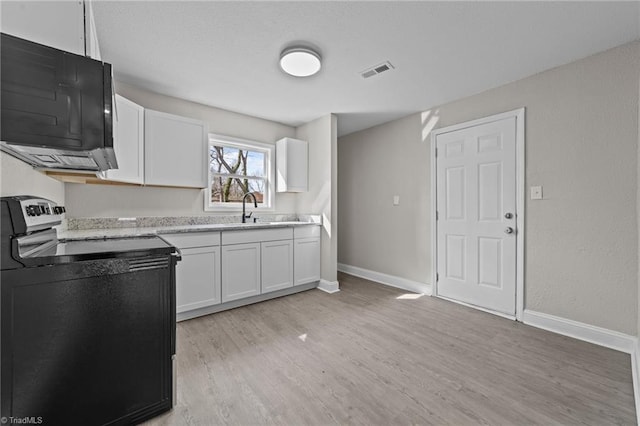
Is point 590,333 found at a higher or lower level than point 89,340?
lower

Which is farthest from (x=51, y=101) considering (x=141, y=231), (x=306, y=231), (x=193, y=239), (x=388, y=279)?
(x=388, y=279)

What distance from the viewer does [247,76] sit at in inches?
107

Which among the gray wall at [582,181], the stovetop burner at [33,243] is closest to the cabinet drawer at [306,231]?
the stovetop burner at [33,243]

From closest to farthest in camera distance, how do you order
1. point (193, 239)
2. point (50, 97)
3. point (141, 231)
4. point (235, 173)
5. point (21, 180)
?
1. point (50, 97)
2. point (21, 180)
3. point (141, 231)
4. point (193, 239)
5. point (235, 173)

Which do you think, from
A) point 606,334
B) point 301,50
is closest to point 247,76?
point 301,50

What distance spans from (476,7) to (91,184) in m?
3.61

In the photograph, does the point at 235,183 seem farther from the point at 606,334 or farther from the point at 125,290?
the point at 606,334

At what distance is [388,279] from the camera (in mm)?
4098

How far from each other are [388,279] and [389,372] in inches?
90.7

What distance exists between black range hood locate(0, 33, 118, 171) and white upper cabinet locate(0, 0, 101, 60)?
0.08 meters

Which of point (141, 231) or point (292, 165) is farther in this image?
point (292, 165)

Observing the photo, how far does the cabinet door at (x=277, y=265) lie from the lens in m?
3.24

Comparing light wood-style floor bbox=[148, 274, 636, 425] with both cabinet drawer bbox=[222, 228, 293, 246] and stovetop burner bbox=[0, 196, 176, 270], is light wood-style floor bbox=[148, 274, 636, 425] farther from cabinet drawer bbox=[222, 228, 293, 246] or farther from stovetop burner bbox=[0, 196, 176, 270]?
stovetop burner bbox=[0, 196, 176, 270]

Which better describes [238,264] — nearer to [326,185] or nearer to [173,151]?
[173,151]
